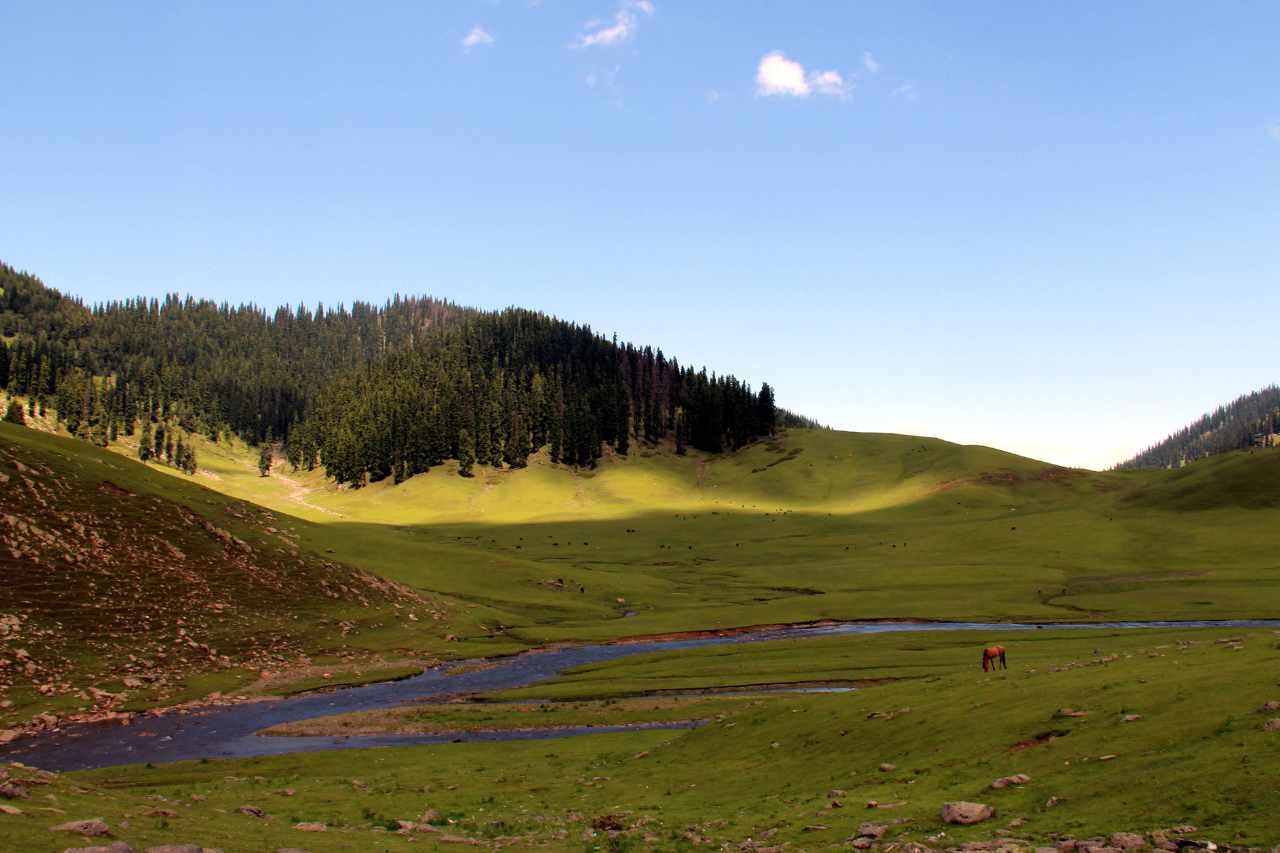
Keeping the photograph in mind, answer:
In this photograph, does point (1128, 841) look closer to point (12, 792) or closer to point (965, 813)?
point (965, 813)

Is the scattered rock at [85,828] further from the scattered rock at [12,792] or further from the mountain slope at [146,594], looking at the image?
the mountain slope at [146,594]

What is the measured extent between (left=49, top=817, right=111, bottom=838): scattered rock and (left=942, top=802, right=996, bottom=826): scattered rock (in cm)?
1763

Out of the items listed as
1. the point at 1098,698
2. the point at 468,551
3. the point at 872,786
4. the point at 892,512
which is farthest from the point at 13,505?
the point at 892,512

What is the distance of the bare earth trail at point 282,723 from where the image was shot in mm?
40656

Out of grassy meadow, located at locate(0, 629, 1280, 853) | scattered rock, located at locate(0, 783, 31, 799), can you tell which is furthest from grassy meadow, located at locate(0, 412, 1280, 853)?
scattered rock, located at locate(0, 783, 31, 799)

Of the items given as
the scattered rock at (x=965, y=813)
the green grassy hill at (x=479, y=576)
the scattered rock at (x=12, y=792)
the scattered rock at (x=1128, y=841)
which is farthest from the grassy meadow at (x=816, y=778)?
the green grassy hill at (x=479, y=576)

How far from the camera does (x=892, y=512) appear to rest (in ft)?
591

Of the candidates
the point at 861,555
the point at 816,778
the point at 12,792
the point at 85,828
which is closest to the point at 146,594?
the point at 12,792

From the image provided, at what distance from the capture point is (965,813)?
19422 millimetres

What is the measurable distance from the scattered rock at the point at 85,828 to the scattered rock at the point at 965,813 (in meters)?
17.6

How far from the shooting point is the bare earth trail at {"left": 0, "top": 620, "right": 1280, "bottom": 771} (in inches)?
1601

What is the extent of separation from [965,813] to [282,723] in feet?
131

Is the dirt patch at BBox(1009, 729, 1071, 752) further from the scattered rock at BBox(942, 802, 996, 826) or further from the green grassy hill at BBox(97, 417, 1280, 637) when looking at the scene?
the green grassy hill at BBox(97, 417, 1280, 637)

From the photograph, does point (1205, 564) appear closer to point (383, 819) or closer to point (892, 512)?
point (892, 512)
